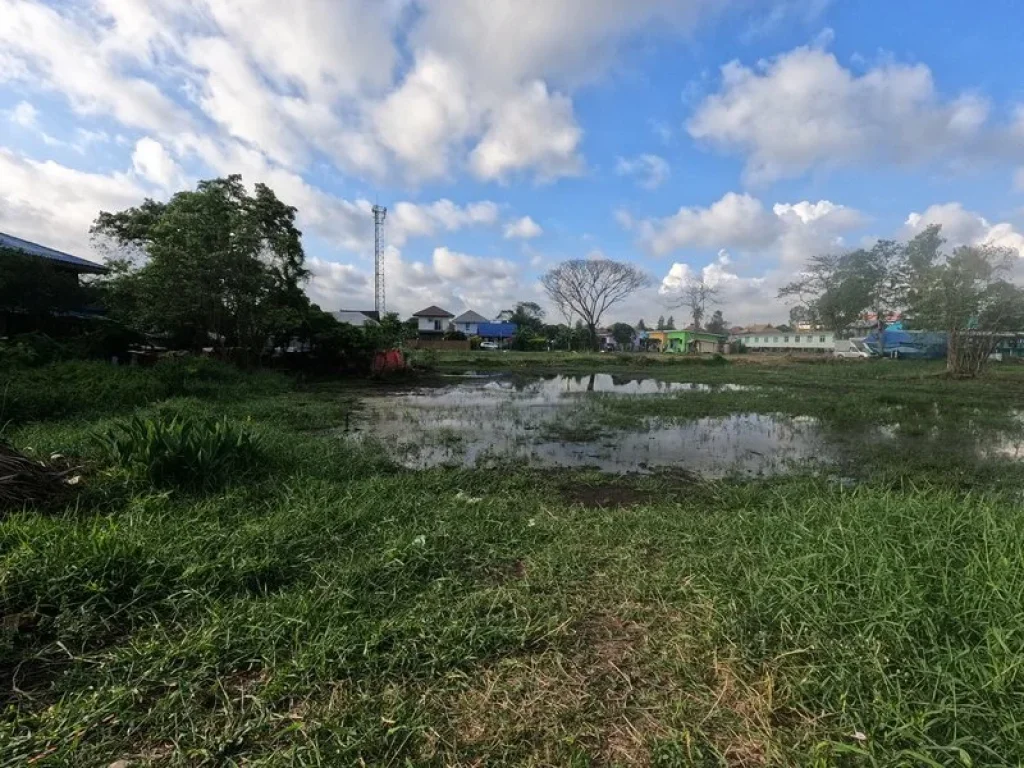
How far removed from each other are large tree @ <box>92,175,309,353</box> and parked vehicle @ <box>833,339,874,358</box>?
45.8m

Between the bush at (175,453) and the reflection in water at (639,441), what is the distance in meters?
2.60

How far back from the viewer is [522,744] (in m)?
1.93

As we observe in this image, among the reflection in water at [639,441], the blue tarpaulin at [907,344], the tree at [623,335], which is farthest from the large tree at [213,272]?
the tree at [623,335]

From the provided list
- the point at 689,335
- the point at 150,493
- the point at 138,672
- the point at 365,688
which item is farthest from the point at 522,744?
the point at 689,335

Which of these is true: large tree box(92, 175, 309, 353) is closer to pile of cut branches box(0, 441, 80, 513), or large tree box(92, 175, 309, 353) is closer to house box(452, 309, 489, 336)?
pile of cut branches box(0, 441, 80, 513)

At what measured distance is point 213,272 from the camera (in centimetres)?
1619

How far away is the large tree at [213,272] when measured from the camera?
1590 cm

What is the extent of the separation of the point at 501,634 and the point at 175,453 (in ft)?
12.6

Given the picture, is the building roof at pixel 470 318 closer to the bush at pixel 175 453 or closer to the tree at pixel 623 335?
the tree at pixel 623 335

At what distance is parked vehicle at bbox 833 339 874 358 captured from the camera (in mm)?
45506

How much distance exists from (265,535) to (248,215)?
57.4 feet

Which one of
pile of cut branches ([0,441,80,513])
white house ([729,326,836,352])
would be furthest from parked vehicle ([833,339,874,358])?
pile of cut branches ([0,441,80,513])

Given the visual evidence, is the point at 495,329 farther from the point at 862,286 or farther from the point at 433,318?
the point at 862,286

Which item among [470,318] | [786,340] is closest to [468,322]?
[470,318]
